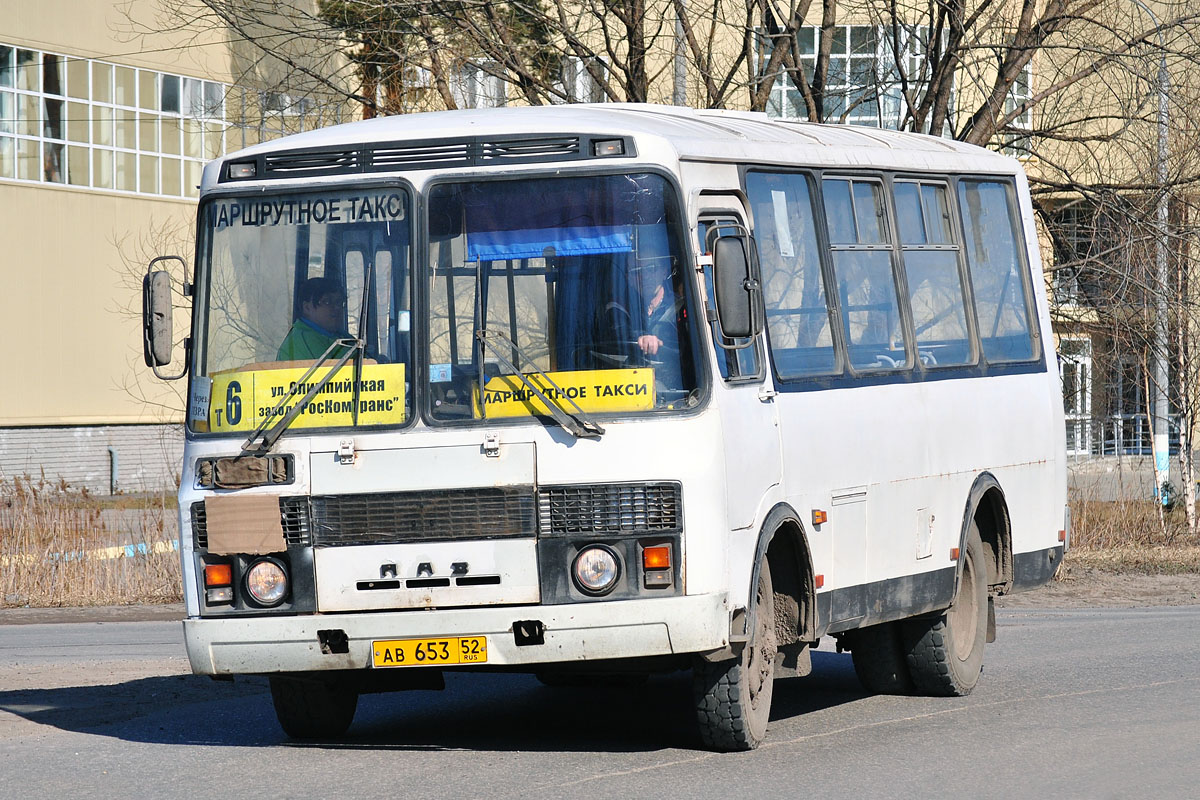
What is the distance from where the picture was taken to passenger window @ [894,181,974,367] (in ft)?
35.2

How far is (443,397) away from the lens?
8234 millimetres

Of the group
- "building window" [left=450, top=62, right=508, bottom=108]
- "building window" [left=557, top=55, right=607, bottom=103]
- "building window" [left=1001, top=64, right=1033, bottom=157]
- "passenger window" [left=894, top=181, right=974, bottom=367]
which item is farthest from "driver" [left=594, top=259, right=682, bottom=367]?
"building window" [left=1001, top=64, right=1033, bottom=157]

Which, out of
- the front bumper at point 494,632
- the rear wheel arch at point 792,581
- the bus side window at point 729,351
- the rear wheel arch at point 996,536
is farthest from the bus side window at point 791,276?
the rear wheel arch at point 996,536

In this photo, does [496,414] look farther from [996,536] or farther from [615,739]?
[996,536]

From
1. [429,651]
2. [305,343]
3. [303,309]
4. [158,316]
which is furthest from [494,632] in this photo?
[158,316]

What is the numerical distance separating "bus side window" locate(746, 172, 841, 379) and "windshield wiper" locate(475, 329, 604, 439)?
1383 millimetres

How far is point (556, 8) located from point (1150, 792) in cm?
1398

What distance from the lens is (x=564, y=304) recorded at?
8180 mm

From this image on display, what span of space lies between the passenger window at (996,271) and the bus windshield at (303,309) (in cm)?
446

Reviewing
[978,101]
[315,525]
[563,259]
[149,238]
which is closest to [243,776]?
[315,525]

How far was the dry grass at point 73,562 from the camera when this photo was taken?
18.7m

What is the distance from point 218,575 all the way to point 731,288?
261 cm

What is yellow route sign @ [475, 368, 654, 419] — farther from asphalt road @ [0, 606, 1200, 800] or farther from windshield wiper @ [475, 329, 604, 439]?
asphalt road @ [0, 606, 1200, 800]

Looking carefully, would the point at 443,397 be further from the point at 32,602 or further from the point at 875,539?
the point at 32,602
